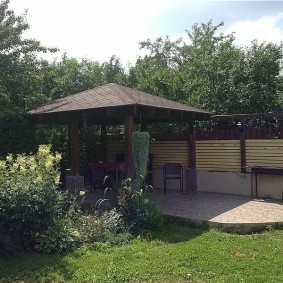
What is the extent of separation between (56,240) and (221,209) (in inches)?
160

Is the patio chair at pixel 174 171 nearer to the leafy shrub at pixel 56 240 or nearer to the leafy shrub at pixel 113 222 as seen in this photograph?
the leafy shrub at pixel 113 222

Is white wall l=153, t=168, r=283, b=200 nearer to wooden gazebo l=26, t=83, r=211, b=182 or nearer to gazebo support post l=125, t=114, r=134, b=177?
wooden gazebo l=26, t=83, r=211, b=182

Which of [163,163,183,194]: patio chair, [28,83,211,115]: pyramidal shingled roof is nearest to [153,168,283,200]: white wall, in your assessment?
[163,163,183,194]: patio chair

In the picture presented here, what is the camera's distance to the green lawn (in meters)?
4.75

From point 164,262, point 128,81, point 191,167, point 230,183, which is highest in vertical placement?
point 128,81

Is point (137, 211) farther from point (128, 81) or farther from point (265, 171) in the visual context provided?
point (128, 81)

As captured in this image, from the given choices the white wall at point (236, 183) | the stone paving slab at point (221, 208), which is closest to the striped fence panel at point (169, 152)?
the white wall at point (236, 183)

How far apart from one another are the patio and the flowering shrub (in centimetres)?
278

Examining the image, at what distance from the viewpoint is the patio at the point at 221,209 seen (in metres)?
6.96

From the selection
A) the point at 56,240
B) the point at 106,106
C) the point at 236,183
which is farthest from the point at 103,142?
the point at 56,240

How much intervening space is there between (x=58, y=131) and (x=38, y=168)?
6876 mm

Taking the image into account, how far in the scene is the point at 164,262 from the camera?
5.21 meters

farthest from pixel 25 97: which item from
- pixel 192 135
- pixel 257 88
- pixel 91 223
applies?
pixel 257 88

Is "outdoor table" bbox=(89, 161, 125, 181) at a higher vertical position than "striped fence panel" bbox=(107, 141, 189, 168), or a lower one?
lower
